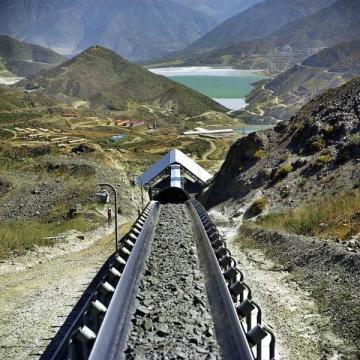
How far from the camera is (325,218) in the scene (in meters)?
22.3

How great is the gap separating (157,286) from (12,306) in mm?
4968

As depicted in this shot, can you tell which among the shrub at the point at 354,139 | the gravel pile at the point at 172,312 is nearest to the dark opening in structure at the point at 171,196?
the shrub at the point at 354,139

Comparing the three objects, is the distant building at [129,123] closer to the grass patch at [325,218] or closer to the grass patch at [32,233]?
the grass patch at [32,233]

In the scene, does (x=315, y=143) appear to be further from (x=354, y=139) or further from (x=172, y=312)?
(x=172, y=312)

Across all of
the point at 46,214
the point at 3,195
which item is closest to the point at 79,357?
the point at 46,214

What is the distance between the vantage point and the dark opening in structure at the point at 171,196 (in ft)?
106

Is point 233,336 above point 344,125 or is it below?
below

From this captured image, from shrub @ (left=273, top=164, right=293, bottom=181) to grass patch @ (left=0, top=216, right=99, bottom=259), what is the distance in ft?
39.1

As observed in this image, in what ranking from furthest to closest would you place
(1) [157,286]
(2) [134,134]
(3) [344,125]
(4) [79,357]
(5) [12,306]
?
(2) [134,134], (3) [344,125], (5) [12,306], (1) [157,286], (4) [79,357]

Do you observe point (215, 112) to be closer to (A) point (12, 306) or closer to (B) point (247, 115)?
(B) point (247, 115)

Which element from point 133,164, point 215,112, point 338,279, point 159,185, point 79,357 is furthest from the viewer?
point 215,112

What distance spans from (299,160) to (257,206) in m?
6.25

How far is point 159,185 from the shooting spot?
56156mm

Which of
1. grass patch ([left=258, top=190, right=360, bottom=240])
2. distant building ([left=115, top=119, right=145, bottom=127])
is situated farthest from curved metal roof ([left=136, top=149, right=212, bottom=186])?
distant building ([left=115, top=119, right=145, bottom=127])
